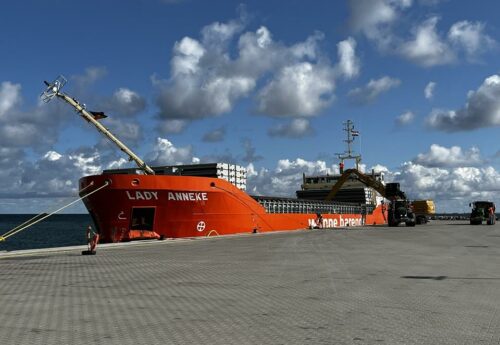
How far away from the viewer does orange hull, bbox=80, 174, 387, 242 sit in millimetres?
27516

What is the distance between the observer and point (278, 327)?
6969 mm

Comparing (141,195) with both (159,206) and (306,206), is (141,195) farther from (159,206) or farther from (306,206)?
(306,206)

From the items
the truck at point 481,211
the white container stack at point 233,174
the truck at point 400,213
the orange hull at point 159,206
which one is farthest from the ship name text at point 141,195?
the truck at point 481,211

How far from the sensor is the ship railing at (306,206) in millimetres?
43153

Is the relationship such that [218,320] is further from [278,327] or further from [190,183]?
[190,183]

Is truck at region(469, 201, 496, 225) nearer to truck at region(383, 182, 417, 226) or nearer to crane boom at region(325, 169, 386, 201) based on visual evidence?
truck at region(383, 182, 417, 226)

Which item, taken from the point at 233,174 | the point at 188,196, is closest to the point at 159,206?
the point at 188,196

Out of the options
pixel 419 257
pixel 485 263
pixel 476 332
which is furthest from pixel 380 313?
pixel 419 257

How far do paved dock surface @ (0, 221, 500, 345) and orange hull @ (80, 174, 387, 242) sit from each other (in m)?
11.3

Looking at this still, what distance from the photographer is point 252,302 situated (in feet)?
29.4

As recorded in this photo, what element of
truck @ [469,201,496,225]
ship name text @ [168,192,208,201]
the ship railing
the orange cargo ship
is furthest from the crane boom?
ship name text @ [168,192,208,201]

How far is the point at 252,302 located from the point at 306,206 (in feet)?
144

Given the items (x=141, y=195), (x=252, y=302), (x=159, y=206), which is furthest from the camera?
(x=159, y=206)

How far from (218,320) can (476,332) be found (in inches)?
142
